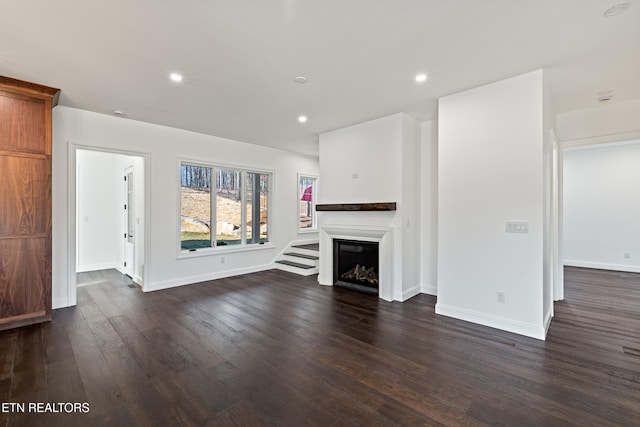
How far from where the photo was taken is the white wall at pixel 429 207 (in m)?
4.66

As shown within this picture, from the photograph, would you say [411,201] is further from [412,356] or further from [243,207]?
[243,207]

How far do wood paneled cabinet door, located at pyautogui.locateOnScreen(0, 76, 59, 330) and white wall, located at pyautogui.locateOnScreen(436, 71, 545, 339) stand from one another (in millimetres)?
4986

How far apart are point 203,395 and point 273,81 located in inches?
123

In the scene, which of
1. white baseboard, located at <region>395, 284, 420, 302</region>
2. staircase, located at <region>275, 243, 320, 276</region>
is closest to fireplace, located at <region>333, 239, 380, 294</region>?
white baseboard, located at <region>395, 284, 420, 302</region>

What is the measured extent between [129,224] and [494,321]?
656 cm

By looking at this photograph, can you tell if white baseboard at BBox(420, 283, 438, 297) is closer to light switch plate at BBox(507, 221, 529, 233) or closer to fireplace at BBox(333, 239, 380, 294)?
fireplace at BBox(333, 239, 380, 294)

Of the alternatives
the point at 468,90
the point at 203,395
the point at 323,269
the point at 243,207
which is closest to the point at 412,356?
the point at 203,395

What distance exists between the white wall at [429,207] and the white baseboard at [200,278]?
3.49 metres

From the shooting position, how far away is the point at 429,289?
4.72 metres

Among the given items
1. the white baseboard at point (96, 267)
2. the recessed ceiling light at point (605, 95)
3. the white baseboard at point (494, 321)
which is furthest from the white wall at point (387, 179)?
the white baseboard at point (96, 267)

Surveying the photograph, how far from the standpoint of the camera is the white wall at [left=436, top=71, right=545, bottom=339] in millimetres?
3070

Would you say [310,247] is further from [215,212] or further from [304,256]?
[215,212]

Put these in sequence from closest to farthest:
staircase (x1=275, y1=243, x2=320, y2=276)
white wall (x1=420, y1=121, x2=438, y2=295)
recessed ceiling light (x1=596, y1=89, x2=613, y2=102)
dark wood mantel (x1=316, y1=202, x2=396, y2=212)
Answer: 1. recessed ceiling light (x1=596, y1=89, x2=613, y2=102)
2. dark wood mantel (x1=316, y1=202, x2=396, y2=212)
3. white wall (x1=420, y1=121, x2=438, y2=295)
4. staircase (x1=275, y1=243, x2=320, y2=276)

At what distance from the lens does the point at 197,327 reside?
3348 millimetres
